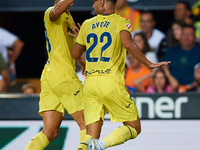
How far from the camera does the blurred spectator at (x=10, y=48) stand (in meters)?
8.84

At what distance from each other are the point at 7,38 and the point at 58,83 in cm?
484

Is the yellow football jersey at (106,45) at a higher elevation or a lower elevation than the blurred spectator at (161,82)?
higher

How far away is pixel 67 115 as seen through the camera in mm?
8109

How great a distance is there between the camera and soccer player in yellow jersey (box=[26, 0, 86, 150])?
4414 mm

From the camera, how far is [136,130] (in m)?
4.11

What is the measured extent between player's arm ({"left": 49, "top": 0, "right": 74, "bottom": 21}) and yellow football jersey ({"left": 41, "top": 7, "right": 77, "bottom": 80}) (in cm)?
15

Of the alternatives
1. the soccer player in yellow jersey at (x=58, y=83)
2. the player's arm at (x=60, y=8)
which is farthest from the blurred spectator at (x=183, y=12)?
the player's arm at (x=60, y=8)

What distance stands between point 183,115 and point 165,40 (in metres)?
1.64

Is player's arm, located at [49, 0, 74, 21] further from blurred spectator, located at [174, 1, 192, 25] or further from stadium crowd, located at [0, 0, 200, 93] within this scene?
blurred spectator, located at [174, 1, 192, 25]

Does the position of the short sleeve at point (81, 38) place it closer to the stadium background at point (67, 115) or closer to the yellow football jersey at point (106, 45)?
the yellow football jersey at point (106, 45)

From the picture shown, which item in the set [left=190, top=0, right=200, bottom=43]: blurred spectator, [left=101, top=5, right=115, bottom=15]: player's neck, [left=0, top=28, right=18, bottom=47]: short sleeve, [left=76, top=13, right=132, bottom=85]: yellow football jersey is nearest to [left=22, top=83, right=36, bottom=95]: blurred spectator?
[left=0, top=28, right=18, bottom=47]: short sleeve

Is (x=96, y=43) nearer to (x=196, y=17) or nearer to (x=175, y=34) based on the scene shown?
(x=175, y=34)

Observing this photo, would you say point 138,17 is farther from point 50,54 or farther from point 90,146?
point 90,146

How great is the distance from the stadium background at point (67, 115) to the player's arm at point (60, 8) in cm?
188
